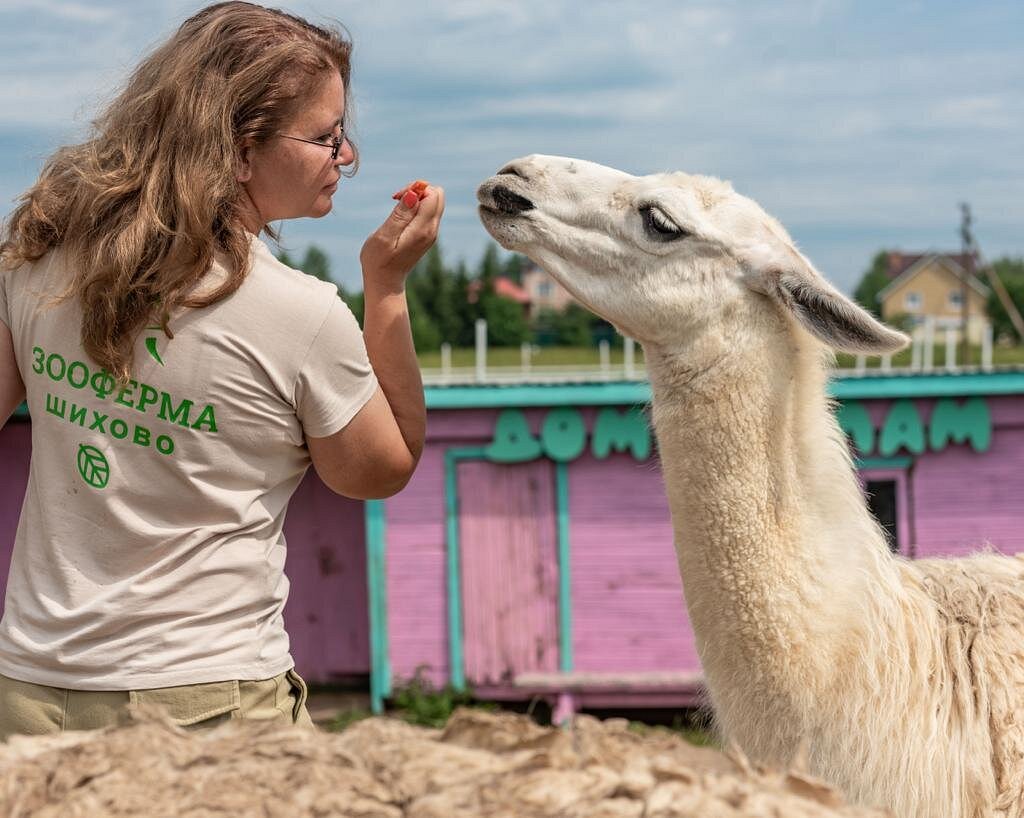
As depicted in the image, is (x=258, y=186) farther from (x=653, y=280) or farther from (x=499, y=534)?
(x=499, y=534)

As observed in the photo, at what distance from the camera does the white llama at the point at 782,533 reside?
2.68 meters

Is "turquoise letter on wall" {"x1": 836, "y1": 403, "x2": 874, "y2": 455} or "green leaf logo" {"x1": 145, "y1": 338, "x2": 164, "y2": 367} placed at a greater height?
"green leaf logo" {"x1": 145, "y1": 338, "x2": 164, "y2": 367}

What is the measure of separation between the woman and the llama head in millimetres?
1219

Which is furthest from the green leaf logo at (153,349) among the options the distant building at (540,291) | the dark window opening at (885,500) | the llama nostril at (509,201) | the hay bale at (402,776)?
the distant building at (540,291)

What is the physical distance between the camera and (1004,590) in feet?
9.96

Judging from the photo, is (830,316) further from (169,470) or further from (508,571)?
(508,571)

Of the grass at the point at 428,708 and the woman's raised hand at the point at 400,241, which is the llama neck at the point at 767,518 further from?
the grass at the point at 428,708

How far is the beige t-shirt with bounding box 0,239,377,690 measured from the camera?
77.0 inches

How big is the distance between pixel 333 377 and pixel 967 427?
6919mm

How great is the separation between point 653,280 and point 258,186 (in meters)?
1.32

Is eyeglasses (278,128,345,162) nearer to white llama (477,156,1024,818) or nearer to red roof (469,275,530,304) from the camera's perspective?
white llama (477,156,1024,818)

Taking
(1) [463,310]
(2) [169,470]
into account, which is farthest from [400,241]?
(1) [463,310]

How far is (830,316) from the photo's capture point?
9.52 ft

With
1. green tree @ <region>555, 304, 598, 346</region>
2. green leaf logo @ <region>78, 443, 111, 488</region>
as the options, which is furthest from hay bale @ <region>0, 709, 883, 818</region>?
green tree @ <region>555, 304, 598, 346</region>
